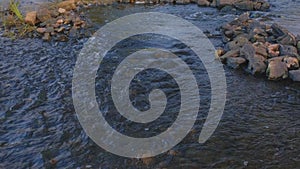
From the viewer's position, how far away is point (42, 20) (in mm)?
8938

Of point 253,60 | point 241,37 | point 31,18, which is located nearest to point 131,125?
point 253,60

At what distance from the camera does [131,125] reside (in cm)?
443

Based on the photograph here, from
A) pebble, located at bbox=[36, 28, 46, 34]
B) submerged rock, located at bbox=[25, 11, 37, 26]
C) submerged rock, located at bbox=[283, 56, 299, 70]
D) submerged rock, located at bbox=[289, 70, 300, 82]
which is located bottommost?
submerged rock, located at bbox=[289, 70, 300, 82]

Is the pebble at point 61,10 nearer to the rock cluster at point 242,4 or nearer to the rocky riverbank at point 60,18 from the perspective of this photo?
the rocky riverbank at point 60,18

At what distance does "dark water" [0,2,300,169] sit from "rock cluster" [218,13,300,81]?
0.22 meters

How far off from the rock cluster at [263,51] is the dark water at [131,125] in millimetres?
220

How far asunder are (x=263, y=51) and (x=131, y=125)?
298cm

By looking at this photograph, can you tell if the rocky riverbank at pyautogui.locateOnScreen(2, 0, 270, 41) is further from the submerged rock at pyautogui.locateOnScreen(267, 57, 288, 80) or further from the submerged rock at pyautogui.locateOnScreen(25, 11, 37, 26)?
the submerged rock at pyautogui.locateOnScreen(267, 57, 288, 80)

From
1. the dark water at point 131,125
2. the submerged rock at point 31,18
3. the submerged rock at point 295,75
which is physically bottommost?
the dark water at point 131,125

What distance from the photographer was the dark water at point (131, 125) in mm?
3775

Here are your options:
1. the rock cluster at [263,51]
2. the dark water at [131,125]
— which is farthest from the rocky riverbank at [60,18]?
the rock cluster at [263,51]

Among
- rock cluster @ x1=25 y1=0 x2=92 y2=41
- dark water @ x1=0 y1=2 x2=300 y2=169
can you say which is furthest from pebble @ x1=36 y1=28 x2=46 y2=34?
dark water @ x1=0 y1=2 x2=300 y2=169

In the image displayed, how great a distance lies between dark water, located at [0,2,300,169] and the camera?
378 centimetres

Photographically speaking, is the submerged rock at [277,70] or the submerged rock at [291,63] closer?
the submerged rock at [277,70]
